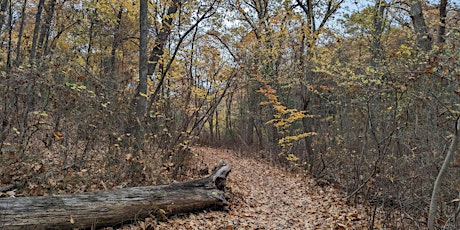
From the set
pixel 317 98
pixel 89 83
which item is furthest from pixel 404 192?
pixel 317 98

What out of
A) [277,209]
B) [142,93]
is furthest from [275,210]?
[142,93]

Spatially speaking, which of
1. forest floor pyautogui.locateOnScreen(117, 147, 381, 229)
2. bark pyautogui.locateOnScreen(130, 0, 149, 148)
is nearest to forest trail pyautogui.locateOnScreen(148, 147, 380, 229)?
forest floor pyautogui.locateOnScreen(117, 147, 381, 229)

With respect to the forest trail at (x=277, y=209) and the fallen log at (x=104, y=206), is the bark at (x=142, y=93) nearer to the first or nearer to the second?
the fallen log at (x=104, y=206)

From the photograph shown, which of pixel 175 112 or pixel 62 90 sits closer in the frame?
pixel 62 90

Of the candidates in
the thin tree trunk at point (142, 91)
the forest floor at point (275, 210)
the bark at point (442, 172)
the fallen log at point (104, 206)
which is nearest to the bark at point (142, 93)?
the thin tree trunk at point (142, 91)

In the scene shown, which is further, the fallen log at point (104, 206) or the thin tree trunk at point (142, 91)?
the thin tree trunk at point (142, 91)

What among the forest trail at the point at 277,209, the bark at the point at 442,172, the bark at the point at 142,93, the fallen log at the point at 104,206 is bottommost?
the forest trail at the point at 277,209

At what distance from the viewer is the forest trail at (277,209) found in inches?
200

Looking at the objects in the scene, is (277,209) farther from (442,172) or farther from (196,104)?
(196,104)

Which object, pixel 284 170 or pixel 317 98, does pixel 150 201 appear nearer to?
pixel 284 170

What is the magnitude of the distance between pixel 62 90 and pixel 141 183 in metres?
2.45

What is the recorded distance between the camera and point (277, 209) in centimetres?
627

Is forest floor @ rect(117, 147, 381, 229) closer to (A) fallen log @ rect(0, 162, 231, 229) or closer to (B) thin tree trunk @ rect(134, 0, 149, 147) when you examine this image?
(A) fallen log @ rect(0, 162, 231, 229)

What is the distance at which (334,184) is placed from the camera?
26.5 ft
